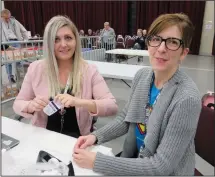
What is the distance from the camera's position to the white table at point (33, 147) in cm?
89

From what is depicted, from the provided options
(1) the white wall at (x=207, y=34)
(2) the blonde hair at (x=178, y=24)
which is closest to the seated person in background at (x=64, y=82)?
(2) the blonde hair at (x=178, y=24)

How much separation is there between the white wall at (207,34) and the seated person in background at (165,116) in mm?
8607

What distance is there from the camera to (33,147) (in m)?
1.03

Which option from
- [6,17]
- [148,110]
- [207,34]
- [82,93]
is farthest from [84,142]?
[207,34]

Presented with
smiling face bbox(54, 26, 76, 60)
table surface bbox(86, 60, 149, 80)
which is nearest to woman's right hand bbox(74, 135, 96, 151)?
smiling face bbox(54, 26, 76, 60)

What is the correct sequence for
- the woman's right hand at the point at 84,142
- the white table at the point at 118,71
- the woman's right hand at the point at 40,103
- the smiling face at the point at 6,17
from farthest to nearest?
the smiling face at the point at 6,17 < the white table at the point at 118,71 < the woman's right hand at the point at 40,103 < the woman's right hand at the point at 84,142

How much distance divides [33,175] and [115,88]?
385 centimetres

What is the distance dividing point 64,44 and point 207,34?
8.55m

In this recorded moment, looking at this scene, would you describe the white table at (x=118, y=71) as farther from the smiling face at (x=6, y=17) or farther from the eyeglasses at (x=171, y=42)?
the smiling face at (x=6, y=17)

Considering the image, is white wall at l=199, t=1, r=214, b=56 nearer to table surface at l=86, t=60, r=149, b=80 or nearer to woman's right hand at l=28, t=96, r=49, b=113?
table surface at l=86, t=60, r=149, b=80

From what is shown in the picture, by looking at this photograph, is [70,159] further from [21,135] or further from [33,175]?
[21,135]

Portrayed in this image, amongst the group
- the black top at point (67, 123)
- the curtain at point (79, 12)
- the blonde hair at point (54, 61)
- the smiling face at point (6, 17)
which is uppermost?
the curtain at point (79, 12)

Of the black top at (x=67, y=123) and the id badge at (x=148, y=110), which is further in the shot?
the black top at (x=67, y=123)

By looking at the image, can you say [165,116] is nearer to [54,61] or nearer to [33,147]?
[33,147]
